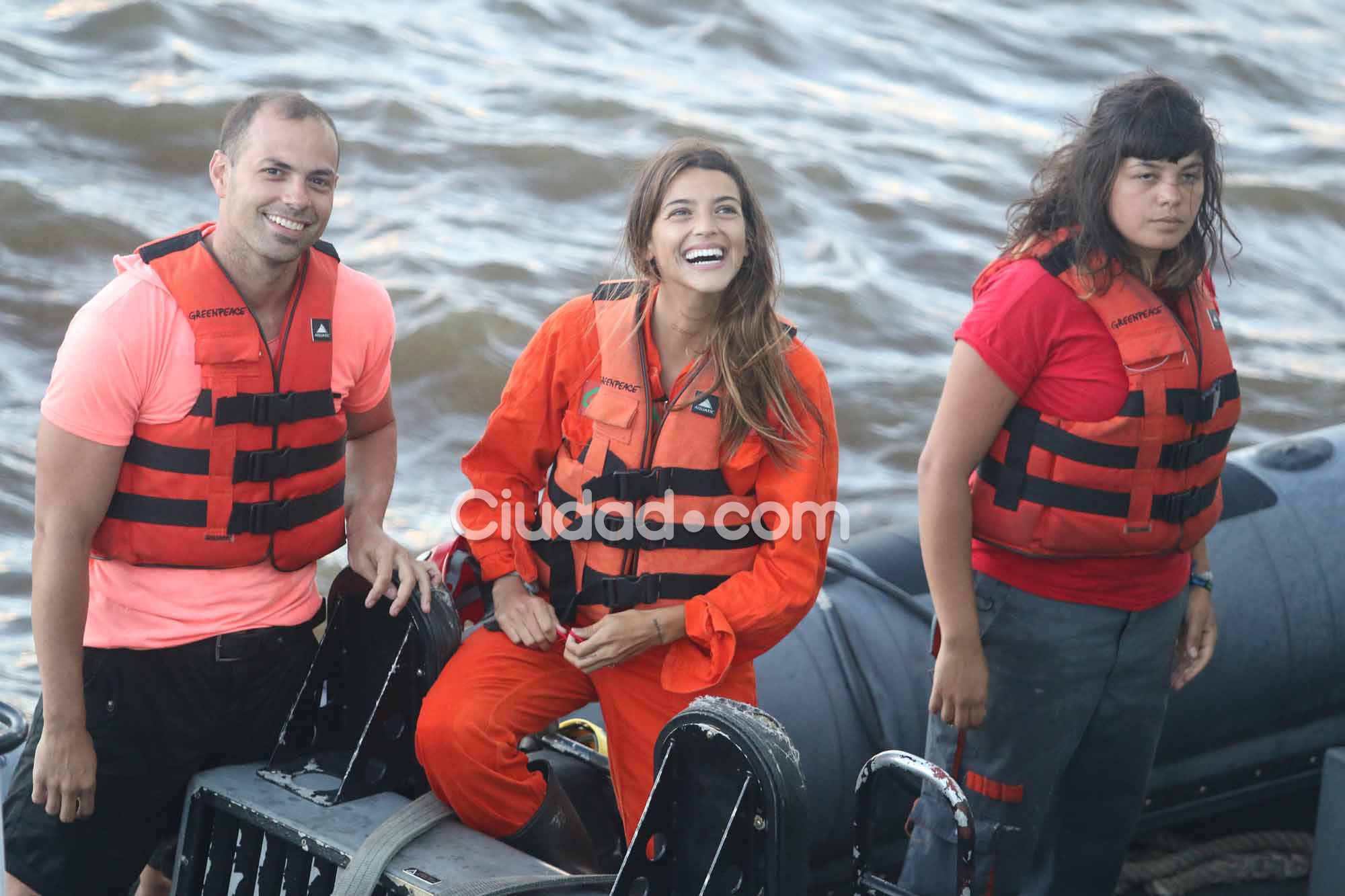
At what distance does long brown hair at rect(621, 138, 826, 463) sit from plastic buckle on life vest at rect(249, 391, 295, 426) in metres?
0.56

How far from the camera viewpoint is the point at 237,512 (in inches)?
83.3

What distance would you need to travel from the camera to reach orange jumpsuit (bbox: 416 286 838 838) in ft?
6.82

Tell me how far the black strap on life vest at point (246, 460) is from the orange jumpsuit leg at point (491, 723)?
1.18 ft

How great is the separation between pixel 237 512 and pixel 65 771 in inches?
16.5

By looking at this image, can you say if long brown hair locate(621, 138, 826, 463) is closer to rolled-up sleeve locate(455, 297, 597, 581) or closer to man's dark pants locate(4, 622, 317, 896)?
rolled-up sleeve locate(455, 297, 597, 581)

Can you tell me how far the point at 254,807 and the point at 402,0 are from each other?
7.92m

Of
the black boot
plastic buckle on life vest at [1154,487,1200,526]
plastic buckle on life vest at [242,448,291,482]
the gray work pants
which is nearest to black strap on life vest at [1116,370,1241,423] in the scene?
plastic buckle on life vest at [1154,487,1200,526]

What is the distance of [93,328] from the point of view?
1.97 m

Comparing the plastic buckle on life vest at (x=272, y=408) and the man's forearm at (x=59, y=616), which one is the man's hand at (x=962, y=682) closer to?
the plastic buckle on life vest at (x=272, y=408)

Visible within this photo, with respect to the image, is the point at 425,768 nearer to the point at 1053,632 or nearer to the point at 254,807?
the point at 254,807

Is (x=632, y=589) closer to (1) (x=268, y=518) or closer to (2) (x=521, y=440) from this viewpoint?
(2) (x=521, y=440)

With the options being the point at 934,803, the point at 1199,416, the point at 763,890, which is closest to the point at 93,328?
the point at 763,890

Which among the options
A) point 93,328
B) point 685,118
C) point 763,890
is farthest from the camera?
point 685,118

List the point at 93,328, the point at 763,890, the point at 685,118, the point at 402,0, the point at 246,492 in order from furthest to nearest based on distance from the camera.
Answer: the point at 402,0 → the point at 685,118 → the point at 246,492 → the point at 93,328 → the point at 763,890
